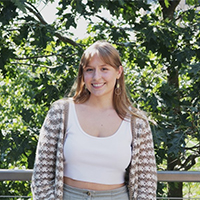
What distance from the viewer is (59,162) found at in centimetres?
188

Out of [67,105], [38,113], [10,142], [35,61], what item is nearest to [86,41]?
[35,61]

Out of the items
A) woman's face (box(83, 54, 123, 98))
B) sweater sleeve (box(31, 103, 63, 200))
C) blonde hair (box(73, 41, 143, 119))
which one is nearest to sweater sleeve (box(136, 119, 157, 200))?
blonde hair (box(73, 41, 143, 119))

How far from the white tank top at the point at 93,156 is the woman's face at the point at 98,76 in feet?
0.56

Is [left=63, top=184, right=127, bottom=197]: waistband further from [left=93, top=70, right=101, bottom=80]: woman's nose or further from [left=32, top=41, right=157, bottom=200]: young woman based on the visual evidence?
[left=93, top=70, right=101, bottom=80]: woman's nose

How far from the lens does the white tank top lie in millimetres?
1883

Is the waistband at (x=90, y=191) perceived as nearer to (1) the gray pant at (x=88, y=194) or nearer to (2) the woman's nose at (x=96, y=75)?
(1) the gray pant at (x=88, y=194)

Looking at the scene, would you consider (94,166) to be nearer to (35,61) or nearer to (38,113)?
(38,113)

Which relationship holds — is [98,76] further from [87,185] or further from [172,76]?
[172,76]

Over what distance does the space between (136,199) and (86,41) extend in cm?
279

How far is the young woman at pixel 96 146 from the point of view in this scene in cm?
189

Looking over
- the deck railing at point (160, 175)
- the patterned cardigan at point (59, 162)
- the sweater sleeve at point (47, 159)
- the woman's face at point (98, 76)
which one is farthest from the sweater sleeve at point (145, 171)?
the deck railing at point (160, 175)

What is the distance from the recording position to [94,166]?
1.89 m

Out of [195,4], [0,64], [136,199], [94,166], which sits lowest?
[136,199]

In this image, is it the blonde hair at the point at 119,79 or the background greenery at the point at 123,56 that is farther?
the background greenery at the point at 123,56
